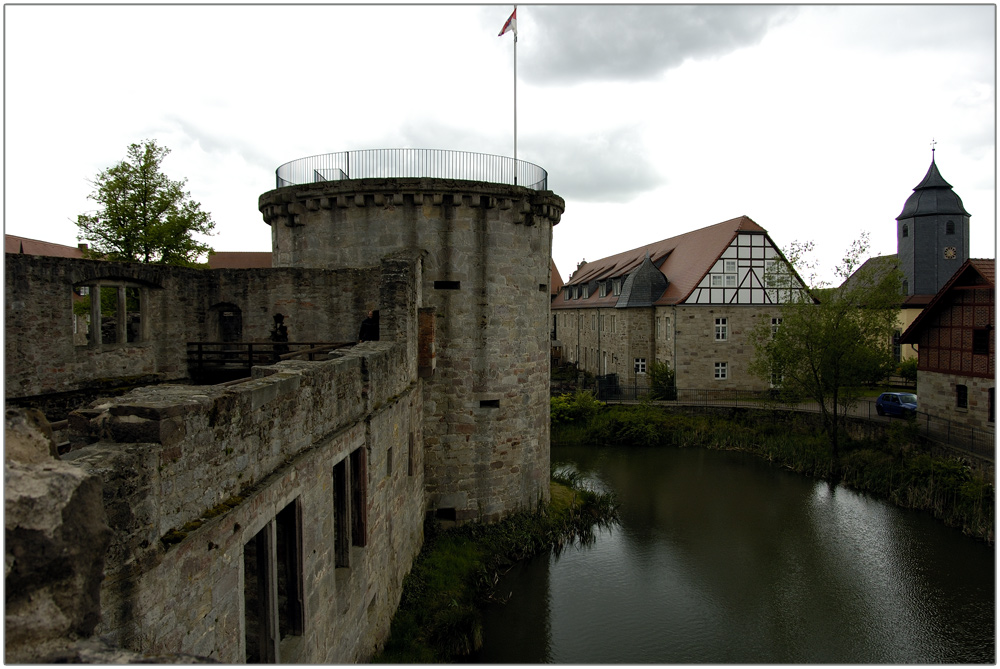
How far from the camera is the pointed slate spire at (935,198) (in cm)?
3616

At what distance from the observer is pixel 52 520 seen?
291 centimetres

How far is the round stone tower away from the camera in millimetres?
12078

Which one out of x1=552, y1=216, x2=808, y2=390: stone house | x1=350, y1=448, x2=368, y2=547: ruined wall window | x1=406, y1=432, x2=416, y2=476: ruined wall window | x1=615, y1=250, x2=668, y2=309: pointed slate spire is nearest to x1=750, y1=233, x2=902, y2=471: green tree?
x1=552, y1=216, x2=808, y2=390: stone house

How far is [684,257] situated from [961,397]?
15.4 metres

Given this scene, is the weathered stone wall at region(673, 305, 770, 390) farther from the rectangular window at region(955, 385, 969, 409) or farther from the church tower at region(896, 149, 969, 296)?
the church tower at region(896, 149, 969, 296)

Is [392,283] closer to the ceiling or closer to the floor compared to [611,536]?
closer to the ceiling

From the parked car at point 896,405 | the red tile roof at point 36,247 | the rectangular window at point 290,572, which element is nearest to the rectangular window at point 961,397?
the parked car at point 896,405

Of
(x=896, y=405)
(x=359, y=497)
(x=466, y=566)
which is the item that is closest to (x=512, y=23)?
(x=359, y=497)

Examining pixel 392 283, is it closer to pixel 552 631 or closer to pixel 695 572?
pixel 552 631

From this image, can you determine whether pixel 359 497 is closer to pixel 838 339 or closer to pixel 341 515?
pixel 341 515

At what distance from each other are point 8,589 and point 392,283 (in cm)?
756

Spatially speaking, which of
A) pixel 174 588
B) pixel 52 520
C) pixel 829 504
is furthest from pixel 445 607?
pixel 829 504

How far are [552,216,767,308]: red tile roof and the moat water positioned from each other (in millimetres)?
14133

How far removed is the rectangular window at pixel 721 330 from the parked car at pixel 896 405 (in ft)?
23.2
